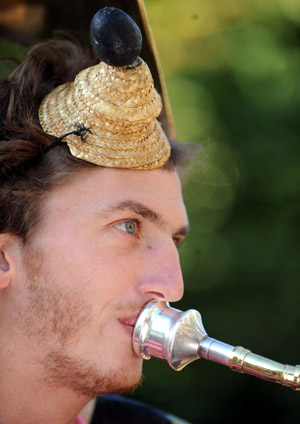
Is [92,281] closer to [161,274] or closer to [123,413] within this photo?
[161,274]

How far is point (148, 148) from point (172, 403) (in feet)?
7.10

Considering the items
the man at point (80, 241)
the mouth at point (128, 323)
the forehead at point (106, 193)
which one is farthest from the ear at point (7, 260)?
the mouth at point (128, 323)

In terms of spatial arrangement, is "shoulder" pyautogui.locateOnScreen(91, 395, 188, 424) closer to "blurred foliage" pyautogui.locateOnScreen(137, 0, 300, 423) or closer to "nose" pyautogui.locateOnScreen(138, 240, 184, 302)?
"nose" pyautogui.locateOnScreen(138, 240, 184, 302)

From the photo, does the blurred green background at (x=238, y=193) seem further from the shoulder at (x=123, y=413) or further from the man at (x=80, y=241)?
the man at (x=80, y=241)

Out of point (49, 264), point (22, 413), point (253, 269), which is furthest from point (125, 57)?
point (253, 269)

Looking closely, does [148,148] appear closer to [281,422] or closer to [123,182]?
[123,182]

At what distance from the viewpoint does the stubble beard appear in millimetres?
1795

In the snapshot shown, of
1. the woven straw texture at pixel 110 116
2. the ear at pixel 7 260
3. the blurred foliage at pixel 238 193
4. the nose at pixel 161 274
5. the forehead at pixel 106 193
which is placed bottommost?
the blurred foliage at pixel 238 193

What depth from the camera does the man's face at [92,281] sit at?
180 cm

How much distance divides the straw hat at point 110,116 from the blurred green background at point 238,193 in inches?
54.4

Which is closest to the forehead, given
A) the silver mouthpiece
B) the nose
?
the nose

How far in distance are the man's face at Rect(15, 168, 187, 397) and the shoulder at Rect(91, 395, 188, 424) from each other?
18.5 inches

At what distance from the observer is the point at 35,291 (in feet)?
6.02

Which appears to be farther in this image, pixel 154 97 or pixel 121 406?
pixel 121 406
